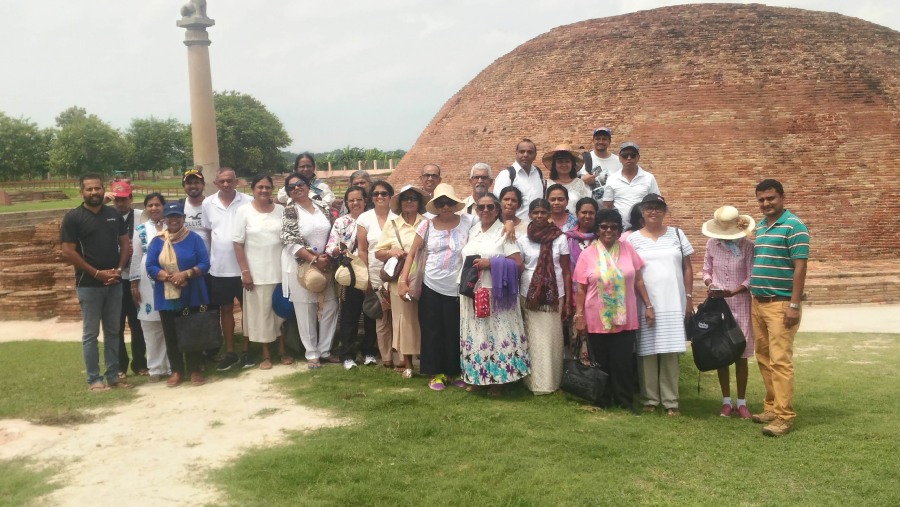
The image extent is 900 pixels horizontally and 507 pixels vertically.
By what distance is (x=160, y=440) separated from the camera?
13.0 feet

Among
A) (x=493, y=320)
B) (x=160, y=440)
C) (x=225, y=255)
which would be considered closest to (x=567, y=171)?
(x=493, y=320)

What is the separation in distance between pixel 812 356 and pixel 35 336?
30.6ft

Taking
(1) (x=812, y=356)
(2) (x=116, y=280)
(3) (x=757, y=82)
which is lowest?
(1) (x=812, y=356)

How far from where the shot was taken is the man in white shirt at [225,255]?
5.34 metres

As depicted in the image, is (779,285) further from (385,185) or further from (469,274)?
(385,185)

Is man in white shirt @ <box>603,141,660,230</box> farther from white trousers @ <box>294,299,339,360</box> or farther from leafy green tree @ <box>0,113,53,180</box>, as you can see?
leafy green tree @ <box>0,113,53,180</box>

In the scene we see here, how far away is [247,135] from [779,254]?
4711 cm

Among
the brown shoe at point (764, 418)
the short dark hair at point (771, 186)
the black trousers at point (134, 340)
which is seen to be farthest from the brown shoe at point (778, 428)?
the black trousers at point (134, 340)

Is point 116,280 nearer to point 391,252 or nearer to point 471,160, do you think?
point 391,252

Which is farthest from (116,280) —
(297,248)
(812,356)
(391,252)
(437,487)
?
(812,356)

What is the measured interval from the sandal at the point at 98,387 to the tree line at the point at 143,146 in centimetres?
3120

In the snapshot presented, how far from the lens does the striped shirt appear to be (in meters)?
3.84

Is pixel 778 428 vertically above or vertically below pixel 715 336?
below

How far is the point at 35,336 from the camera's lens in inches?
339
